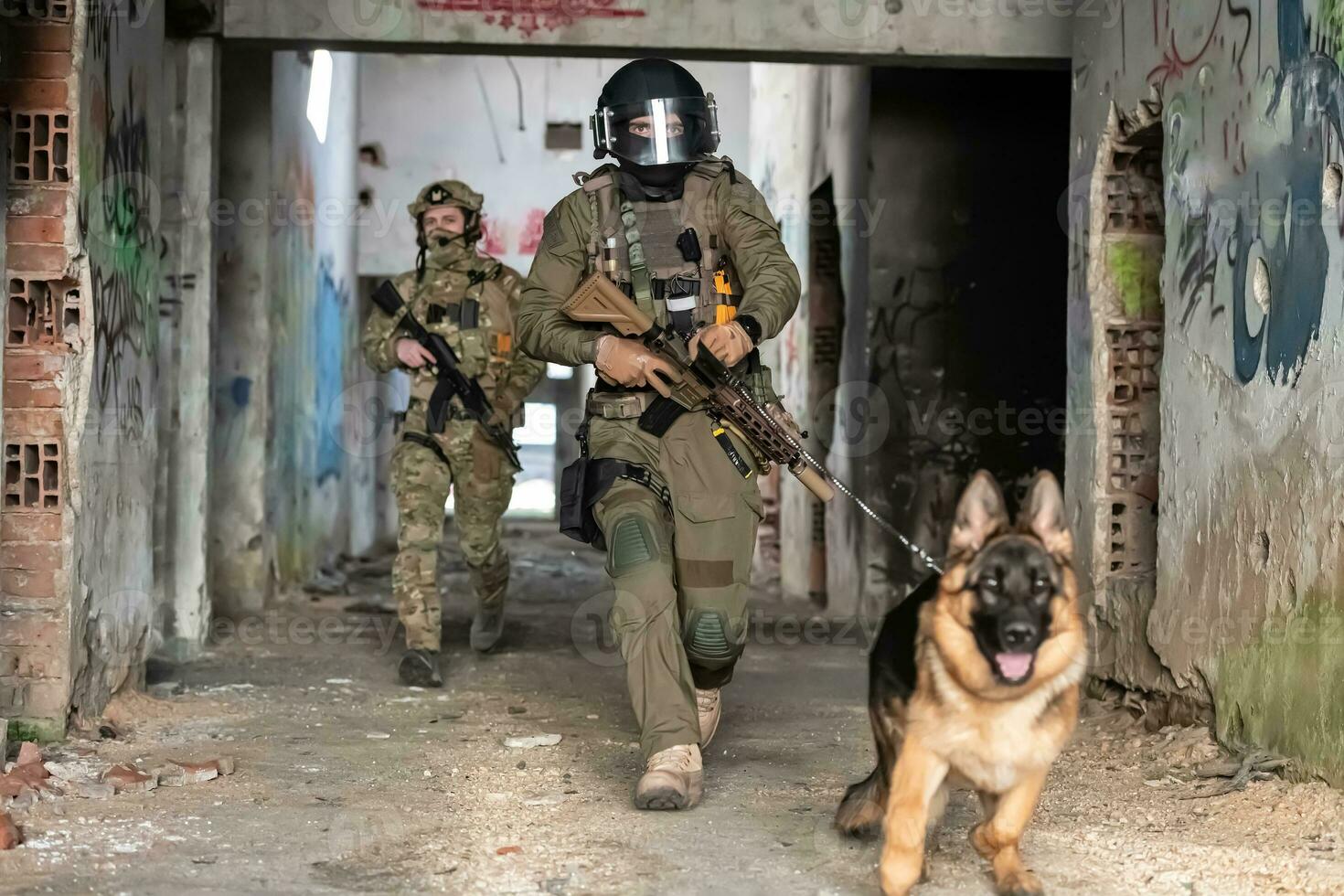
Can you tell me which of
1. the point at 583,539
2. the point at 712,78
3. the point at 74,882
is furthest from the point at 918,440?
the point at 712,78

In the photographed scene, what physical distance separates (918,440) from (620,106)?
152 inches

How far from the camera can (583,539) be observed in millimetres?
4348

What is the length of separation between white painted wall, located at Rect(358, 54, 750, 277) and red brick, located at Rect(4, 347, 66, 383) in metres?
9.24

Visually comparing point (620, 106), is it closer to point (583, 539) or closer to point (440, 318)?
point (583, 539)

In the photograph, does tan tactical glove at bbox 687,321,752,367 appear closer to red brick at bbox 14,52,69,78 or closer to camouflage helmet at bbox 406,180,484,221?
red brick at bbox 14,52,69,78

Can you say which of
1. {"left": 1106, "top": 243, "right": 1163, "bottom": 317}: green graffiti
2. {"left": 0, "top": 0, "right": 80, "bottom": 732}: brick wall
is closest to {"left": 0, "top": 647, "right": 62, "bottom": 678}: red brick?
{"left": 0, "top": 0, "right": 80, "bottom": 732}: brick wall

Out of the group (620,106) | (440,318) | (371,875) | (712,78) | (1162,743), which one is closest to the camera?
(371,875)

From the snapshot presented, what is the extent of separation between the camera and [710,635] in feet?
13.8

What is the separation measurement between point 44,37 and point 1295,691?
3940 mm

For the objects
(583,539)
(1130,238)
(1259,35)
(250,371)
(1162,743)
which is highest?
(1259,35)

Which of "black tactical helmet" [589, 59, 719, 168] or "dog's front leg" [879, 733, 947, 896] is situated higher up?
"black tactical helmet" [589, 59, 719, 168]

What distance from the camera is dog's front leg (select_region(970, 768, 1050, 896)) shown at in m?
3.02

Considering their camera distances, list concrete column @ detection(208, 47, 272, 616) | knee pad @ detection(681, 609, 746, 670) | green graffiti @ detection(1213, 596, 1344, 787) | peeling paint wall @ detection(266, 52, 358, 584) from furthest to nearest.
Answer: peeling paint wall @ detection(266, 52, 358, 584) < concrete column @ detection(208, 47, 272, 616) < knee pad @ detection(681, 609, 746, 670) < green graffiti @ detection(1213, 596, 1344, 787)

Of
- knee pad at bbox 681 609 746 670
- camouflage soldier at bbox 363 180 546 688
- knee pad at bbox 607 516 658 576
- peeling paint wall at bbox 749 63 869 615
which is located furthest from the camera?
peeling paint wall at bbox 749 63 869 615
